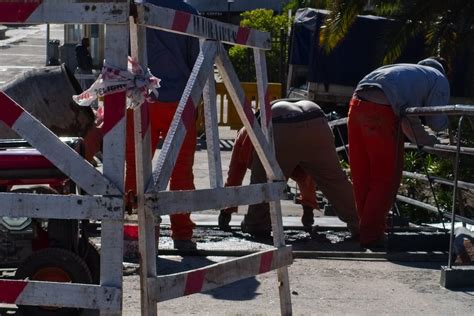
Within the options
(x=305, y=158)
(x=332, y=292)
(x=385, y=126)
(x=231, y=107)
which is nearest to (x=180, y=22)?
(x=332, y=292)

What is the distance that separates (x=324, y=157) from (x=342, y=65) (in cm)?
1312

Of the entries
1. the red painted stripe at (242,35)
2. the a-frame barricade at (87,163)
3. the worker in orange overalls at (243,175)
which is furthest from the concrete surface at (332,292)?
the red painted stripe at (242,35)

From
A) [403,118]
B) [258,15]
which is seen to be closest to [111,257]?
[403,118]

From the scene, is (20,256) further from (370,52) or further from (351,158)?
(370,52)

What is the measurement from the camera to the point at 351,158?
8.30m

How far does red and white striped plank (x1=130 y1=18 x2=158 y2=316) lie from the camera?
4.70m

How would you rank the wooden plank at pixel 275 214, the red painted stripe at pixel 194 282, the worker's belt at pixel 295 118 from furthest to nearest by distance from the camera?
the worker's belt at pixel 295 118 → the wooden plank at pixel 275 214 → the red painted stripe at pixel 194 282

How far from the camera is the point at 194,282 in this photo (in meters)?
4.98

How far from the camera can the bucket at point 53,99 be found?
7469mm

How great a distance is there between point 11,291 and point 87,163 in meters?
0.69

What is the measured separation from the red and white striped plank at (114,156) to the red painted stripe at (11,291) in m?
0.41

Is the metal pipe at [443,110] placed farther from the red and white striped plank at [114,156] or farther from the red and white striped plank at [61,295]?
the red and white striped plank at [61,295]

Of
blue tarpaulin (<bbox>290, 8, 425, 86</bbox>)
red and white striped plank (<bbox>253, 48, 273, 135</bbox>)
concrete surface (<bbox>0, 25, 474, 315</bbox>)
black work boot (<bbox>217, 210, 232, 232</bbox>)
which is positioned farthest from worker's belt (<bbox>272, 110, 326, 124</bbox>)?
blue tarpaulin (<bbox>290, 8, 425, 86</bbox>)

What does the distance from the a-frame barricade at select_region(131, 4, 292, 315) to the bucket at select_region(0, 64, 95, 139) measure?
2.15 meters
